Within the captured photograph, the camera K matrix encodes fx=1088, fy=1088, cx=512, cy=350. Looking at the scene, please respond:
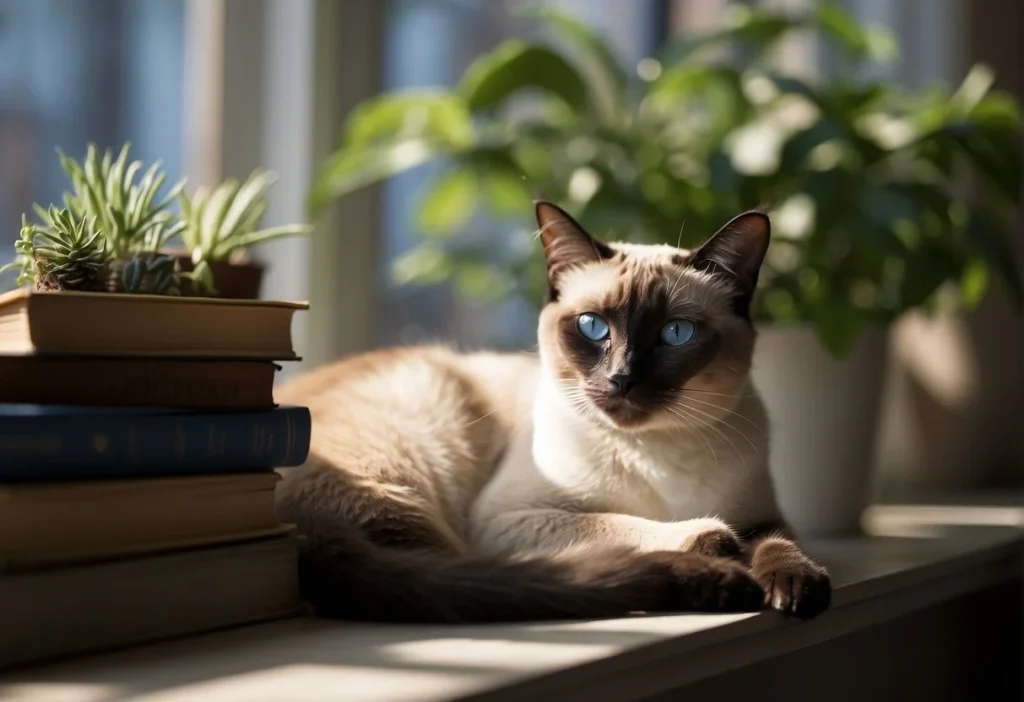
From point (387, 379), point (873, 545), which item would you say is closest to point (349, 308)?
point (387, 379)

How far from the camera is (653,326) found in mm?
1216

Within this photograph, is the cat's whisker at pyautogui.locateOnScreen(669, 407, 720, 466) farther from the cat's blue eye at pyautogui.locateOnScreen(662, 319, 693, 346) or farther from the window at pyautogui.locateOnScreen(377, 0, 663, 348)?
the window at pyautogui.locateOnScreen(377, 0, 663, 348)

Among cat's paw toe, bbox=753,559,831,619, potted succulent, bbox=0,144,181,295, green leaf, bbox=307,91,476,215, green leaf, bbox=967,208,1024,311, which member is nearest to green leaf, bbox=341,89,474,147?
green leaf, bbox=307,91,476,215

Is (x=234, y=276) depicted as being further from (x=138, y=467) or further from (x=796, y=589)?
(x=796, y=589)

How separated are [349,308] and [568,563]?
3.50ft

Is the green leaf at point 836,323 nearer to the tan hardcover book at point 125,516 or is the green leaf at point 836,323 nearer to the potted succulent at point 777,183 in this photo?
the potted succulent at point 777,183

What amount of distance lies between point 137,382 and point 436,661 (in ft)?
1.19

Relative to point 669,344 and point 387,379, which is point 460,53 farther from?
point 669,344

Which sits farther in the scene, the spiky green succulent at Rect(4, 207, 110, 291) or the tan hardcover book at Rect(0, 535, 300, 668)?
the spiky green succulent at Rect(4, 207, 110, 291)

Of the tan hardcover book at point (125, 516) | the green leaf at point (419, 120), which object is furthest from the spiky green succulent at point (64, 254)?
the green leaf at point (419, 120)

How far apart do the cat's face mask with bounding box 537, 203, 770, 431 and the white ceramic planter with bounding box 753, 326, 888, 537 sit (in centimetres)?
44

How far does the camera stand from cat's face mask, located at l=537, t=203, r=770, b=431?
1.20 m

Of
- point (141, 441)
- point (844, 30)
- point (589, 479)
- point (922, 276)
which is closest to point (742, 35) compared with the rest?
point (844, 30)

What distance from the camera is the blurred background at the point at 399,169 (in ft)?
5.48
